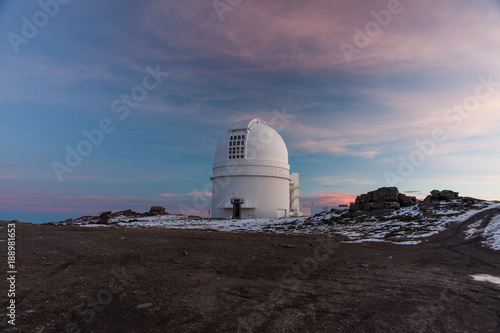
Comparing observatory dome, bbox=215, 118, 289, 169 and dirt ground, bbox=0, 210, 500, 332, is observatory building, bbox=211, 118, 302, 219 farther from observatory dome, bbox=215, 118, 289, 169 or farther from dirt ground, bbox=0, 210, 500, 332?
dirt ground, bbox=0, 210, 500, 332

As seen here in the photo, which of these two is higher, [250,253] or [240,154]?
[240,154]

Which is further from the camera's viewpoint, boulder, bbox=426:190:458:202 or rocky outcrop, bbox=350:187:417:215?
rocky outcrop, bbox=350:187:417:215

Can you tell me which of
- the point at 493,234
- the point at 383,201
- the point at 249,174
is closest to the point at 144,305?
the point at 493,234

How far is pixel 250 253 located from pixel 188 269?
8.84 ft

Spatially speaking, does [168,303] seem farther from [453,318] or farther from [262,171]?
[262,171]

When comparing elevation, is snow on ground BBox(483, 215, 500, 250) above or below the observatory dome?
below

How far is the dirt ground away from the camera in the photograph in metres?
3.78

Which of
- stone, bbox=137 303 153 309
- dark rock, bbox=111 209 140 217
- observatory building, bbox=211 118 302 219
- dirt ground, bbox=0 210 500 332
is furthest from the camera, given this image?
observatory building, bbox=211 118 302 219

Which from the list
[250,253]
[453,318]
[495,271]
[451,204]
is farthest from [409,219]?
[453,318]

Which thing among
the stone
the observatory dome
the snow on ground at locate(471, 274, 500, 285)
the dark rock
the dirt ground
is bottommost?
the dark rock

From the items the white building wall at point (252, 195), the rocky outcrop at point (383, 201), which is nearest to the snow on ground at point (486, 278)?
the rocky outcrop at point (383, 201)

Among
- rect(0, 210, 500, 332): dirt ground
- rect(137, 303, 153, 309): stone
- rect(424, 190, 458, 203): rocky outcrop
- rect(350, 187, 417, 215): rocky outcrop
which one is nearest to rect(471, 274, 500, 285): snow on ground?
rect(0, 210, 500, 332): dirt ground

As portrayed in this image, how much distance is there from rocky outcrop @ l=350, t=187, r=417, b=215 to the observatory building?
45.7 ft

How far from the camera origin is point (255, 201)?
114 ft
